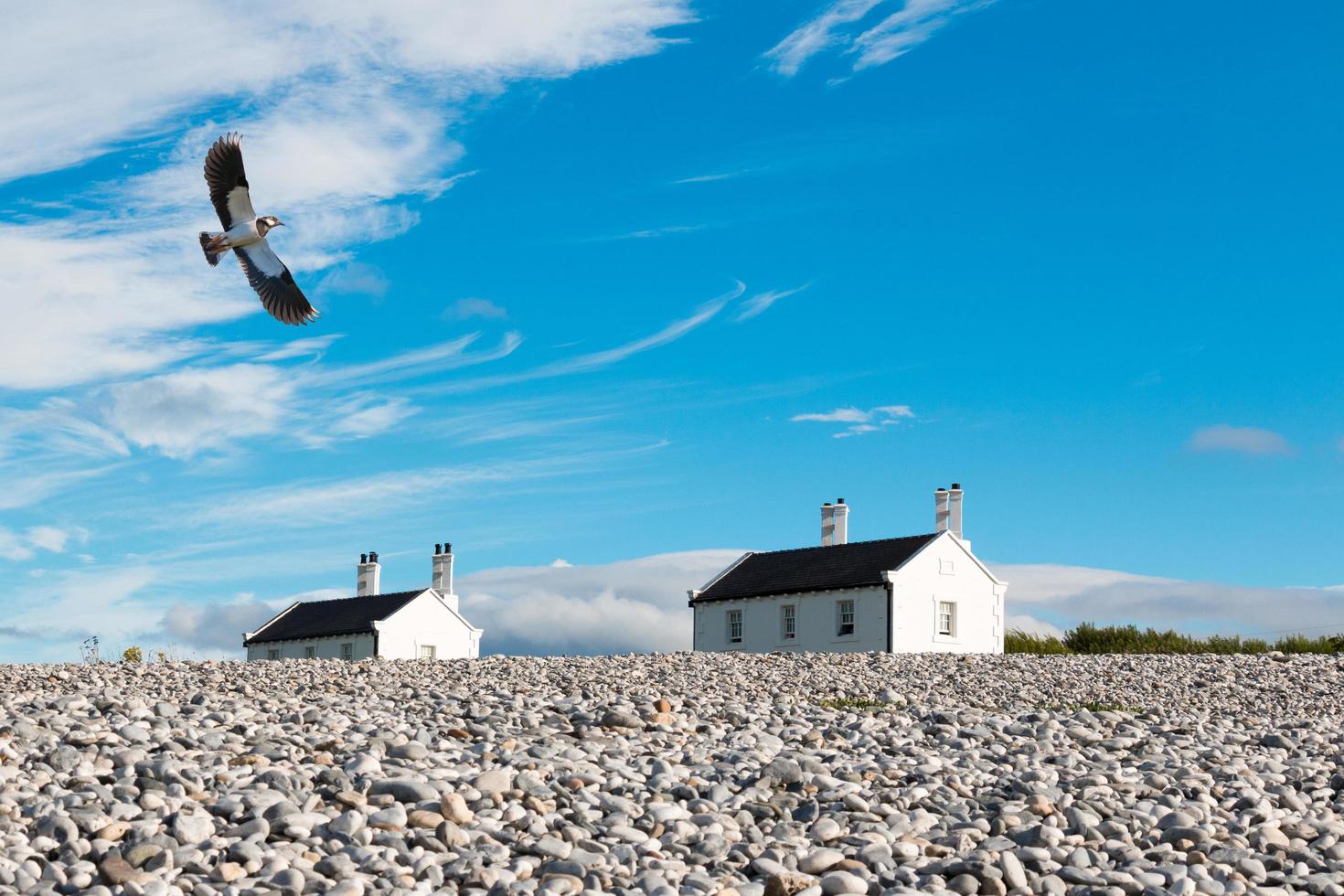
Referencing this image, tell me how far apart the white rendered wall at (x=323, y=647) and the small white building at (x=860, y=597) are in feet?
35.5

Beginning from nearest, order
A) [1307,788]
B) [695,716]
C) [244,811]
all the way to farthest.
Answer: [244,811] → [1307,788] → [695,716]

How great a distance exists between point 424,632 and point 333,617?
391 centimetres

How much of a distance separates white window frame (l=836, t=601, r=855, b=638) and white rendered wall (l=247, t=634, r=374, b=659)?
48.6ft

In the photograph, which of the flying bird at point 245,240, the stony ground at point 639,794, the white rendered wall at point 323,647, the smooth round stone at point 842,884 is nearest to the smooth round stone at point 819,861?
the stony ground at point 639,794

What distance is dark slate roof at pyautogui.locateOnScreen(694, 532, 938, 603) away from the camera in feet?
114

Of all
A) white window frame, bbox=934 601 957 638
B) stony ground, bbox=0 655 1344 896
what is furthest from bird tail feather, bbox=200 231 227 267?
white window frame, bbox=934 601 957 638

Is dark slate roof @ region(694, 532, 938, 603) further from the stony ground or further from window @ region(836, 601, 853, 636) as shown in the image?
the stony ground

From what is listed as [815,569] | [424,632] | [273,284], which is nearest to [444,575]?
[424,632]

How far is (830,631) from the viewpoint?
113 ft

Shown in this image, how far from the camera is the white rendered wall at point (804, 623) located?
33844 millimetres

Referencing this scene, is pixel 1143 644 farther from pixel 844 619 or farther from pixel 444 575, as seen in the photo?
pixel 444 575

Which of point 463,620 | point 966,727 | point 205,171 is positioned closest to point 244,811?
point 966,727

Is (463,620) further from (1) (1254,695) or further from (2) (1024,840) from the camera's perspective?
(2) (1024,840)

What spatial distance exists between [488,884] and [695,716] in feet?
16.2
